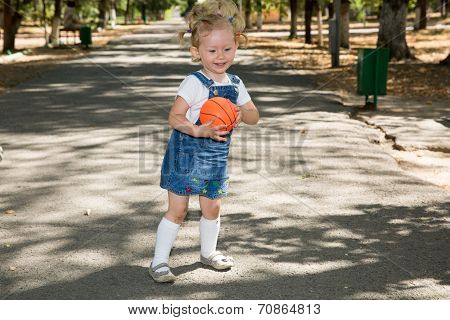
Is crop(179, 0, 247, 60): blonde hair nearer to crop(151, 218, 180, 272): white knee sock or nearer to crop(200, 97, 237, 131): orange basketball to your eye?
crop(200, 97, 237, 131): orange basketball

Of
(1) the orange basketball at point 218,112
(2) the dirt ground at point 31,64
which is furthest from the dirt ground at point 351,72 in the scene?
(1) the orange basketball at point 218,112

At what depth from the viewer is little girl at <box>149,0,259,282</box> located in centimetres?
412

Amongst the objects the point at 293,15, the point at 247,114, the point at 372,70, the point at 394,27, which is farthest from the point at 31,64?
the point at 247,114

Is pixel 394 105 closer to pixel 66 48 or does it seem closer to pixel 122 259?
pixel 122 259

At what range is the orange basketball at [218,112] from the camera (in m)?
4.12

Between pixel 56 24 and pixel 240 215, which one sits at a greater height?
pixel 56 24

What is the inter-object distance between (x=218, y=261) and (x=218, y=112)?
3.38ft

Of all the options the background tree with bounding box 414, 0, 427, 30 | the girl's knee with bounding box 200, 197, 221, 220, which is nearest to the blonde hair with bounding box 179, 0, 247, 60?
the girl's knee with bounding box 200, 197, 221, 220

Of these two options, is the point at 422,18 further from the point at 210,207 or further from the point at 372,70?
the point at 210,207

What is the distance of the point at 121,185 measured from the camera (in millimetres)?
7039

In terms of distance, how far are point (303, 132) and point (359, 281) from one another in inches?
231

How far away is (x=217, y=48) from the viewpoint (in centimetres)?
411

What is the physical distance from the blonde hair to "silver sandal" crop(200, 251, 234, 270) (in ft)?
4.56

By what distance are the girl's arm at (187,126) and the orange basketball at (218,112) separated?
0.04 metres
